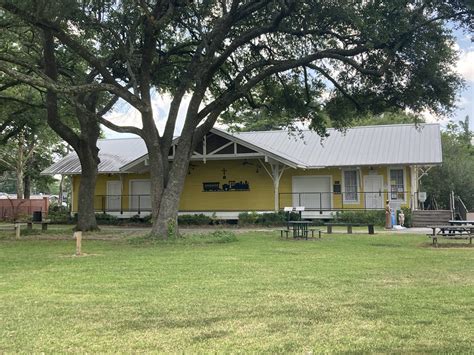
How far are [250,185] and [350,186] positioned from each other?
18.2ft

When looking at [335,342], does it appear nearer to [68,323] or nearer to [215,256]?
[68,323]

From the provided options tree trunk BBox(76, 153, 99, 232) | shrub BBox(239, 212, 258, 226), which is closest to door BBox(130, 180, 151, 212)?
shrub BBox(239, 212, 258, 226)

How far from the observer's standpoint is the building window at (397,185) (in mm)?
27692

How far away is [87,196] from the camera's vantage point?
22828 millimetres

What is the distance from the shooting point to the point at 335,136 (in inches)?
1229

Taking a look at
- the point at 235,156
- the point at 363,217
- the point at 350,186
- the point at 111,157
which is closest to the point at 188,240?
the point at 235,156

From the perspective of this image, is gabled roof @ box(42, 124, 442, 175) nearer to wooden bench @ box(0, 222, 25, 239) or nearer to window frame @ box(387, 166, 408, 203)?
window frame @ box(387, 166, 408, 203)

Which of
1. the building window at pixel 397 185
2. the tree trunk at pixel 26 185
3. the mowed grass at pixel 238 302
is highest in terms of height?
the tree trunk at pixel 26 185

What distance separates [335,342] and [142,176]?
27.5 meters

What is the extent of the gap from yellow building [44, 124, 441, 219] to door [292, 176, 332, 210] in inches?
0.4

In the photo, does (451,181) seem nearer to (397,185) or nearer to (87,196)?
(397,185)

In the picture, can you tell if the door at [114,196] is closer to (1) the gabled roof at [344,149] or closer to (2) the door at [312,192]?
(1) the gabled roof at [344,149]

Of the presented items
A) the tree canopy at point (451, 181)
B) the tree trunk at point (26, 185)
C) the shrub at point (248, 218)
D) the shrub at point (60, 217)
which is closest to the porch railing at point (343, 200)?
the shrub at point (248, 218)

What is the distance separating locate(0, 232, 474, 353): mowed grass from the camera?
207 inches
